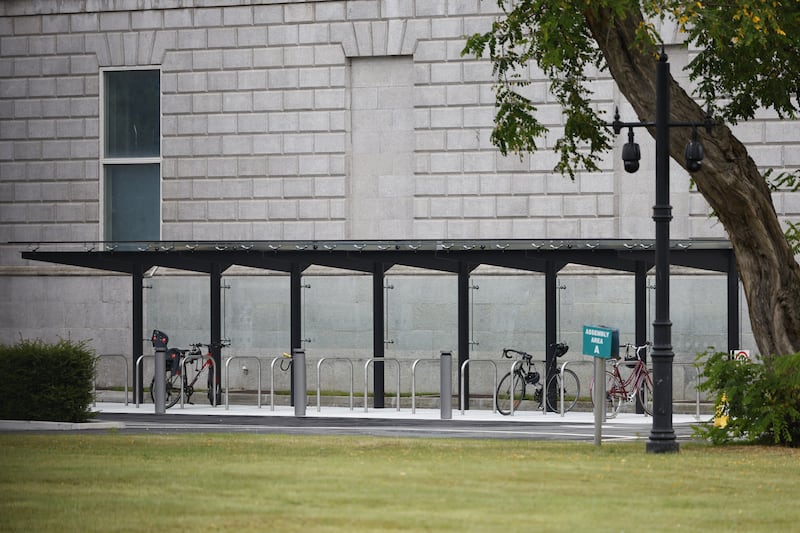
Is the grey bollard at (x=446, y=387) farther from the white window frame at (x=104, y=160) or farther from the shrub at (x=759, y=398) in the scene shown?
the white window frame at (x=104, y=160)

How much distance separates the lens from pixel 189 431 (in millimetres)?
24062

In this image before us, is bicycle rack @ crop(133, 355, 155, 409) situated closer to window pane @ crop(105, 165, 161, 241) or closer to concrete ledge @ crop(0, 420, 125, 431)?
window pane @ crop(105, 165, 161, 241)

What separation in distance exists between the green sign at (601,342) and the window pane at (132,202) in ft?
58.8

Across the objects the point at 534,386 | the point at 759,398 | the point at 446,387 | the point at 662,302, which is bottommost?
the point at 534,386

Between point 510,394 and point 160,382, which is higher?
point 160,382

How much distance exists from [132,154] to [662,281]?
19432 millimetres

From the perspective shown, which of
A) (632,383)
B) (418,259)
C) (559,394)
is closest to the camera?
(632,383)

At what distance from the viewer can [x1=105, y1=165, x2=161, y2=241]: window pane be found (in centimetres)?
3650

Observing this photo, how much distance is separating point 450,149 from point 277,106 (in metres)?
3.77

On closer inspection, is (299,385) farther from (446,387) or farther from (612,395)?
(612,395)

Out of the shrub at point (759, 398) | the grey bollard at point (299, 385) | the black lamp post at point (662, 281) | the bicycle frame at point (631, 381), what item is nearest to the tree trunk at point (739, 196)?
the shrub at point (759, 398)

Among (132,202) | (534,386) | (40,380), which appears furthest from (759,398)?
(132,202)

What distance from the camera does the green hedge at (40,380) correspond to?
24.8 meters

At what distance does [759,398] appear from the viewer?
19.8 metres
